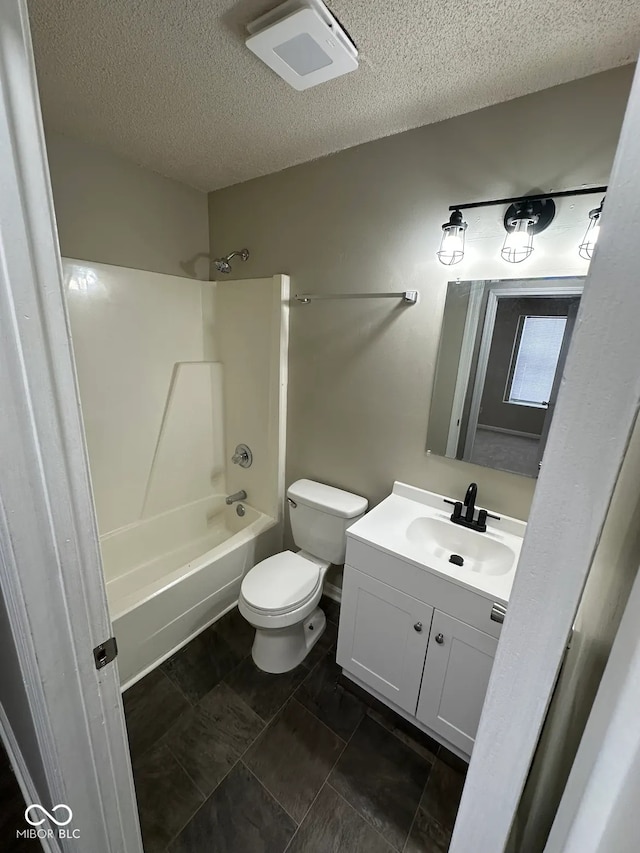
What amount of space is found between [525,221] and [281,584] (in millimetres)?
1774

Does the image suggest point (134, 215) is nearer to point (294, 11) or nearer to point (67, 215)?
point (67, 215)

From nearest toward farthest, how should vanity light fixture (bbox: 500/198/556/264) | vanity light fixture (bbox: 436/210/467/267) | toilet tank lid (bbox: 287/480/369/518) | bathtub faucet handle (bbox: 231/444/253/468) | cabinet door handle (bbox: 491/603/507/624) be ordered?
cabinet door handle (bbox: 491/603/507/624), vanity light fixture (bbox: 500/198/556/264), vanity light fixture (bbox: 436/210/467/267), toilet tank lid (bbox: 287/480/369/518), bathtub faucet handle (bbox: 231/444/253/468)

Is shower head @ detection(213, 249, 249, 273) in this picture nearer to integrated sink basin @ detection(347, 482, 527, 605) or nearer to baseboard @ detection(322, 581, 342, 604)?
integrated sink basin @ detection(347, 482, 527, 605)

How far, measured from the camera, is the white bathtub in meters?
1.59

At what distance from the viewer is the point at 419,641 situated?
51.5 inches

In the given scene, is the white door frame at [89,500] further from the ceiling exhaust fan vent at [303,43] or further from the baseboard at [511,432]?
the baseboard at [511,432]

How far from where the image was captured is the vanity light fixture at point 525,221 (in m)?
1.21

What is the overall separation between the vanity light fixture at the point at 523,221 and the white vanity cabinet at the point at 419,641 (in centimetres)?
121

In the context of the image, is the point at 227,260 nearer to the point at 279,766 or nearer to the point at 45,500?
the point at 45,500

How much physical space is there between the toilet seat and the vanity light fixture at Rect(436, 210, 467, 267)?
1556 mm

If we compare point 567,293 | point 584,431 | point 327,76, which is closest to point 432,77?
point 327,76

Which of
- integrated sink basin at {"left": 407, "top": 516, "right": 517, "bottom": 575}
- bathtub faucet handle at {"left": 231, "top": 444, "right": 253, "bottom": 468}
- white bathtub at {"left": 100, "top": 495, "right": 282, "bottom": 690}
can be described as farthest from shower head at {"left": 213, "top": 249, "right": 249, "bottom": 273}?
integrated sink basin at {"left": 407, "top": 516, "right": 517, "bottom": 575}

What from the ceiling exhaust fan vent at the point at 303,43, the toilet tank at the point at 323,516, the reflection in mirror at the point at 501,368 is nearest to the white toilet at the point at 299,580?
the toilet tank at the point at 323,516

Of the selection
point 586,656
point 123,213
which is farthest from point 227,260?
point 586,656
